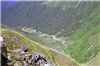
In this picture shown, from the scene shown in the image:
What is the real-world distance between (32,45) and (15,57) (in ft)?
8.36

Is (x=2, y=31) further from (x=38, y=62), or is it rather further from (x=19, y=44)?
(x=38, y=62)

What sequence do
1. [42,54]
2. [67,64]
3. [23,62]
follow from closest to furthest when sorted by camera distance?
1. [23,62]
2. [42,54]
3. [67,64]

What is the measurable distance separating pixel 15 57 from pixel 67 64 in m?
5.53

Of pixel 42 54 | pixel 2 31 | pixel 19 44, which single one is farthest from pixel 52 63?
pixel 2 31

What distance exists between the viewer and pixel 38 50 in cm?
2742

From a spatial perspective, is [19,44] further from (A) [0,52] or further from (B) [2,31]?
(A) [0,52]

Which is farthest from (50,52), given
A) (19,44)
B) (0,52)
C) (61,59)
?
(0,52)

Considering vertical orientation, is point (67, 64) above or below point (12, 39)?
below

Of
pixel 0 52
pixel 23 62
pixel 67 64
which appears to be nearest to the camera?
pixel 0 52

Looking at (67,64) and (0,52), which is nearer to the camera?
(0,52)

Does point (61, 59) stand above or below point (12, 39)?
below

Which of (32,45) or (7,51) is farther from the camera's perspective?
(32,45)

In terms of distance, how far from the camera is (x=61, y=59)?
28.9m

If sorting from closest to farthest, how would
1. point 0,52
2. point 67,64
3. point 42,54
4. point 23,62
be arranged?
1. point 0,52
2. point 23,62
3. point 42,54
4. point 67,64
